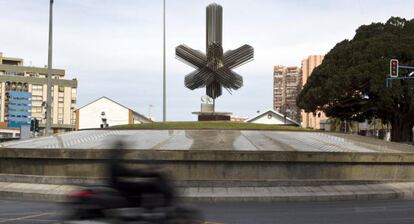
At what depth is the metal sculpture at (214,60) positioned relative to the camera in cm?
3788

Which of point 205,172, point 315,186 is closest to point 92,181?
point 205,172

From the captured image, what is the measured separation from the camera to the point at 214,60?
3766 centimetres

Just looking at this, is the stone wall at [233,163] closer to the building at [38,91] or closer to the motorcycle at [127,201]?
the motorcycle at [127,201]

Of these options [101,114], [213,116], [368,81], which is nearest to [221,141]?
[213,116]

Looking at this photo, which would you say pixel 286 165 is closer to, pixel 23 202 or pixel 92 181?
pixel 92 181

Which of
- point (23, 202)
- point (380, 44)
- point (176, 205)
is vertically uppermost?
point (380, 44)

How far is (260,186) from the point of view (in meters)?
16.8

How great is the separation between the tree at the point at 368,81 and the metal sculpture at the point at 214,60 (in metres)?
21.4

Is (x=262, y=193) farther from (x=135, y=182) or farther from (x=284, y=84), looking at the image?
(x=284, y=84)

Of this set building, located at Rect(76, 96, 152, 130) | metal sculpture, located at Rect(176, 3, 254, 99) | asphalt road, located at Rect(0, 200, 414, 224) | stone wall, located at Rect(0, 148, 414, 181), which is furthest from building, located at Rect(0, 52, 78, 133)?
asphalt road, located at Rect(0, 200, 414, 224)

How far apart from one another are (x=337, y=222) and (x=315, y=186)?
636 centimetres

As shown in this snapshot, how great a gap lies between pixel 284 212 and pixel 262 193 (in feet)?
10.7

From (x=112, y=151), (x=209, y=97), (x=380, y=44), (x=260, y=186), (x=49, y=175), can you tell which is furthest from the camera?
(x=380, y=44)

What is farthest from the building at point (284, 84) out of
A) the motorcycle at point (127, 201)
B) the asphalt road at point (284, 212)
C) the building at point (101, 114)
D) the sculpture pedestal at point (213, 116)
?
the motorcycle at point (127, 201)
